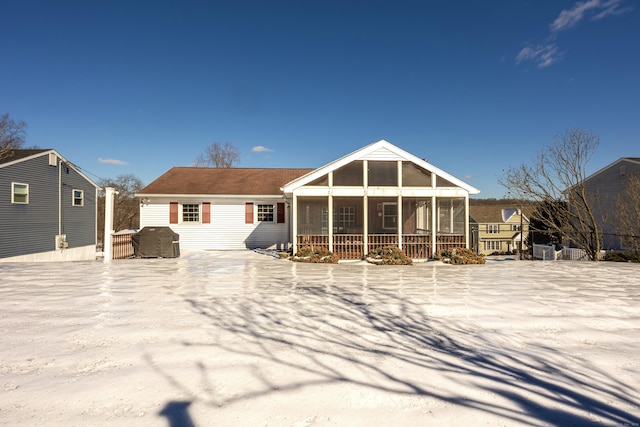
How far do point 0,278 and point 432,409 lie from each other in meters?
11.3

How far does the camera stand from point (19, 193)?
15828mm

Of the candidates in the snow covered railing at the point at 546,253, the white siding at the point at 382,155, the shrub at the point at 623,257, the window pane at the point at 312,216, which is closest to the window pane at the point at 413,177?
the white siding at the point at 382,155

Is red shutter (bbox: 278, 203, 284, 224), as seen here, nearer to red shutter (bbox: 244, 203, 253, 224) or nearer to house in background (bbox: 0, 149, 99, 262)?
red shutter (bbox: 244, 203, 253, 224)

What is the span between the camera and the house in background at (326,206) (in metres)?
12.8

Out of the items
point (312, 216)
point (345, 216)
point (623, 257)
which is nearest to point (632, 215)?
point (623, 257)

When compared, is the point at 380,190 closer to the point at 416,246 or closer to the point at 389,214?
the point at 416,246

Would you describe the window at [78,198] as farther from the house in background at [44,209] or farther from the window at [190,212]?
the window at [190,212]

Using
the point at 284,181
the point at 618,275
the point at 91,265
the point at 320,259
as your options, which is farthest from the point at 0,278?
the point at 618,275

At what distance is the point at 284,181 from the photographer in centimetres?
1981

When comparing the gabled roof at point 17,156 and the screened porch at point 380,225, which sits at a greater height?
the gabled roof at point 17,156

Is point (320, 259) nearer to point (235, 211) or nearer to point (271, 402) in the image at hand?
point (235, 211)

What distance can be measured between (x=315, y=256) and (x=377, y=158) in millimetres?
4683

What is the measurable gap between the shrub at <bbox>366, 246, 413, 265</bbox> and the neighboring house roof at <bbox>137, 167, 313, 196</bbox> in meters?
7.05

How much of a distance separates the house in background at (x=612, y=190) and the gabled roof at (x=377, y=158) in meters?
12.5
